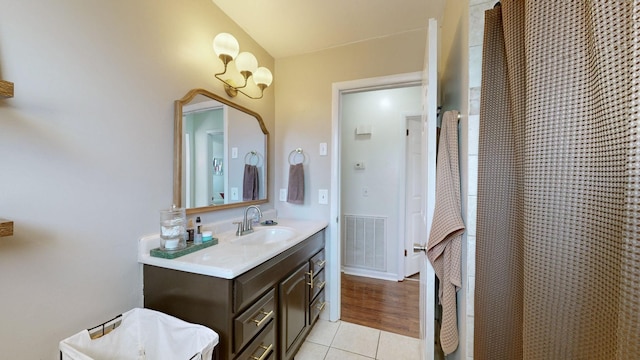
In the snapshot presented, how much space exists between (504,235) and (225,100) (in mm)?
1721

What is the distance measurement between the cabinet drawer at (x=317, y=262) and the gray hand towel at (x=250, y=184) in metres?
0.71

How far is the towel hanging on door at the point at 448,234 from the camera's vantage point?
101cm

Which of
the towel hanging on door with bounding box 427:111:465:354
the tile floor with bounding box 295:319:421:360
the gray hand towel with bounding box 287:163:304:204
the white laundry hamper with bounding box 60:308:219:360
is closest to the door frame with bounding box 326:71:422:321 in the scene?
the tile floor with bounding box 295:319:421:360

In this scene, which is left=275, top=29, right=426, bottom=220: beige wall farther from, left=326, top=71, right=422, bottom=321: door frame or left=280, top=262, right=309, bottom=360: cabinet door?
left=280, top=262, right=309, bottom=360: cabinet door

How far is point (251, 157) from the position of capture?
6.39 ft

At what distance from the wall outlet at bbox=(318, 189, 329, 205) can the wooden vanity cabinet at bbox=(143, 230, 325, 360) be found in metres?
0.71

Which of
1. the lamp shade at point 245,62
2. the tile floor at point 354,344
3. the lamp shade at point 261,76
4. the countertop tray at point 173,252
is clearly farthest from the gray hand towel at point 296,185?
the tile floor at point 354,344

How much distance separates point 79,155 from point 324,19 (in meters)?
1.67

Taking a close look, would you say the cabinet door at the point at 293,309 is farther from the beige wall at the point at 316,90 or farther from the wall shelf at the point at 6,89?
the wall shelf at the point at 6,89

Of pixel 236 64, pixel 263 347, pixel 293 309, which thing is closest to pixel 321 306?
pixel 293 309

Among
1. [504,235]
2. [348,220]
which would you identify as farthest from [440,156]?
[348,220]

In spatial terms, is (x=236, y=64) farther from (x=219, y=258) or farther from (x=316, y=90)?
(x=219, y=258)

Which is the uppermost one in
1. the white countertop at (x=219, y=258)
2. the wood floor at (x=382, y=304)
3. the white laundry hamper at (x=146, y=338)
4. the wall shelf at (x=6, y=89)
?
the wall shelf at (x=6, y=89)

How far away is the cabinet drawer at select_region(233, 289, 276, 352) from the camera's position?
3.34ft
